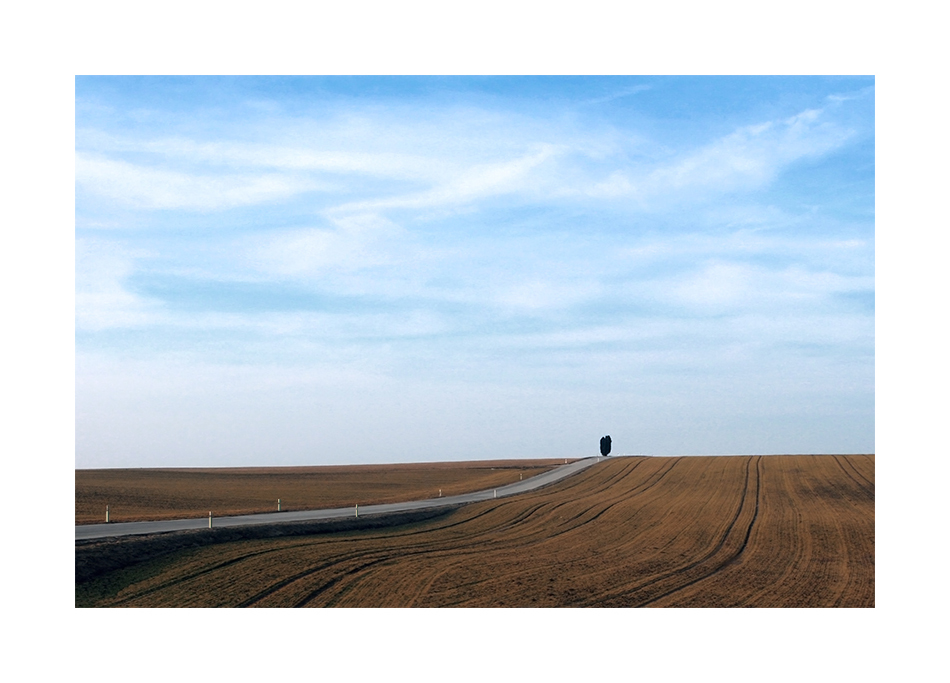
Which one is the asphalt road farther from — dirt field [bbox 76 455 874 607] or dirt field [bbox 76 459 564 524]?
dirt field [bbox 76 455 874 607]

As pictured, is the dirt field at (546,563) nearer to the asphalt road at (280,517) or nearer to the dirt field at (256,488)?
the asphalt road at (280,517)

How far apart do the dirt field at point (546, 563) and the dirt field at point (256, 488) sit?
8788 millimetres

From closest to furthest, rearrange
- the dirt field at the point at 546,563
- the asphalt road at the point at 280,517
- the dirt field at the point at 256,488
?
the dirt field at the point at 546,563
the asphalt road at the point at 280,517
the dirt field at the point at 256,488

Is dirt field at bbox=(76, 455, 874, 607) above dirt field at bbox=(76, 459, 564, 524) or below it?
above

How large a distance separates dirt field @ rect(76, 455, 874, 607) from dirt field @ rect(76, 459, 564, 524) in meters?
8.79

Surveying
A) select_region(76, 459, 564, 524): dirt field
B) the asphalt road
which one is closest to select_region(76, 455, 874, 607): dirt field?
the asphalt road

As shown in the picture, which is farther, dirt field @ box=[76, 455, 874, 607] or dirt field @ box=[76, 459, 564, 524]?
dirt field @ box=[76, 459, 564, 524]

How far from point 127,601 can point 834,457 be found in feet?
201

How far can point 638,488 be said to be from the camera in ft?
170

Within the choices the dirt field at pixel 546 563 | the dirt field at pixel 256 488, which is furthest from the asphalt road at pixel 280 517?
the dirt field at pixel 546 563

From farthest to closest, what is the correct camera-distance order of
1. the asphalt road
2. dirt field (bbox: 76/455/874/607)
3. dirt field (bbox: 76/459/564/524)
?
dirt field (bbox: 76/459/564/524) → the asphalt road → dirt field (bbox: 76/455/874/607)

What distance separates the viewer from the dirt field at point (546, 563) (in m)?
22.5

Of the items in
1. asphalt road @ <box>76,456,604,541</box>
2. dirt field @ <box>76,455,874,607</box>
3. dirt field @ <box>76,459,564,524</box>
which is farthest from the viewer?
dirt field @ <box>76,459,564,524</box>

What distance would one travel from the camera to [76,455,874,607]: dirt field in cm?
2247
